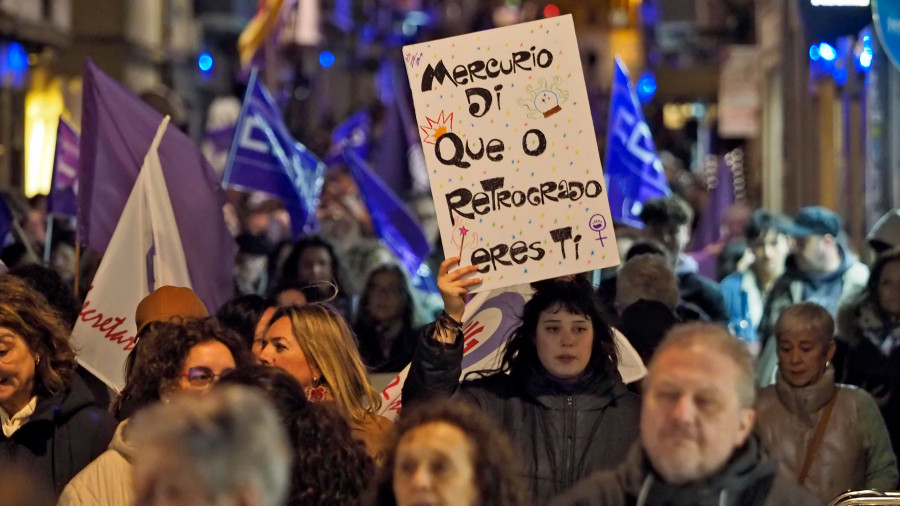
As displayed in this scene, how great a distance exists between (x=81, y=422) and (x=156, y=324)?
420 mm

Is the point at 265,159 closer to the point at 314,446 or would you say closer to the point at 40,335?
the point at 40,335

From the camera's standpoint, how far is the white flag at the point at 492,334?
693 cm

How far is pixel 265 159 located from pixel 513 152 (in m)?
7.25

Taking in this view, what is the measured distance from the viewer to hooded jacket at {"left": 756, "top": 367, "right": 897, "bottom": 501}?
6.95m

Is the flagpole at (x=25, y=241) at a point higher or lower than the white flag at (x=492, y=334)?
higher

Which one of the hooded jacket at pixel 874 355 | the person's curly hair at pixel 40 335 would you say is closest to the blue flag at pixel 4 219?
the person's curly hair at pixel 40 335

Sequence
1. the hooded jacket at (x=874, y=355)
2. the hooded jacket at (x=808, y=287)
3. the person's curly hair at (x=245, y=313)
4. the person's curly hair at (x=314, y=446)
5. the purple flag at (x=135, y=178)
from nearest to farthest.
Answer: the person's curly hair at (x=314, y=446), the person's curly hair at (x=245, y=313), the hooded jacket at (x=874, y=355), the purple flag at (x=135, y=178), the hooded jacket at (x=808, y=287)

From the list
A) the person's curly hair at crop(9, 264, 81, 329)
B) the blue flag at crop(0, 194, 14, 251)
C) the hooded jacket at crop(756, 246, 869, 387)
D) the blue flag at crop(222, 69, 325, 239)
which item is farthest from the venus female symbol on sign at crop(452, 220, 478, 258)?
the blue flag at crop(222, 69, 325, 239)

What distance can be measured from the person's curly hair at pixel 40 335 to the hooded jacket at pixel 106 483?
0.91m

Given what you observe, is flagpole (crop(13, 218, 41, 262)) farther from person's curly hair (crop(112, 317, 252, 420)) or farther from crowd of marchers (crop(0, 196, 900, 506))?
person's curly hair (crop(112, 317, 252, 420))

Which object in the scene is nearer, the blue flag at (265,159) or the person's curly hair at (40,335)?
the person's curly hair at (40,335)

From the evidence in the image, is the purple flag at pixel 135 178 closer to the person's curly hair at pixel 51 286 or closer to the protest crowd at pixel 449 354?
the protest crowd at pixel 449 354

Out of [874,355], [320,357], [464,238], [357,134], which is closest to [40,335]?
[320,357]

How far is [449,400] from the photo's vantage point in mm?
4312
